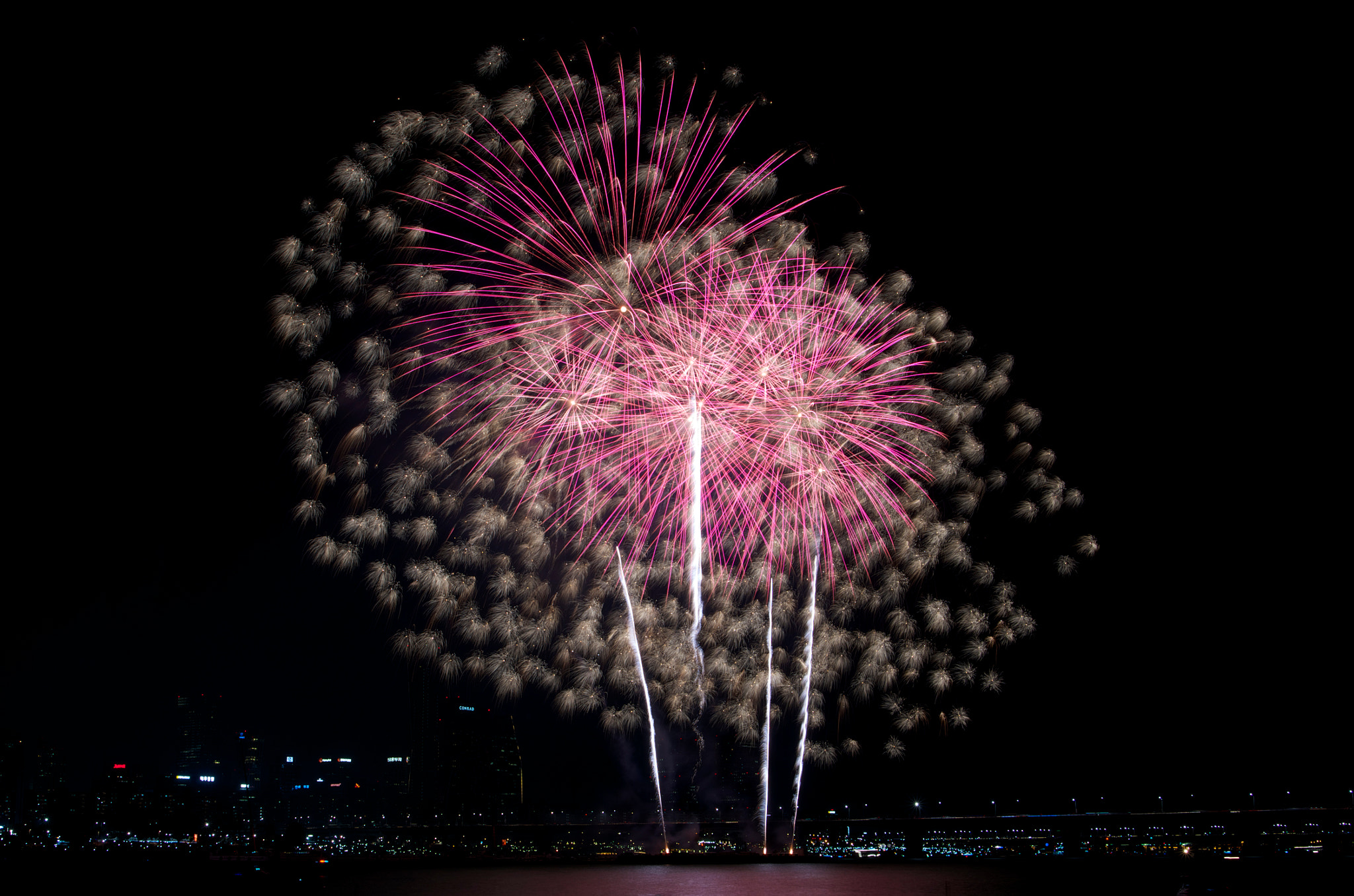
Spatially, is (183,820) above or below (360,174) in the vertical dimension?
below

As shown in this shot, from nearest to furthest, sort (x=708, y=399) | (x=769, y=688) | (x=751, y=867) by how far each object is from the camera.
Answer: (x=708, y=399)
(x=769, y=688)
(x=751, y=867)

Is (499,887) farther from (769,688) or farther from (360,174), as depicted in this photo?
(360,174)

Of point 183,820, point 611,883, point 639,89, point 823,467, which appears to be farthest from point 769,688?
point 183,820

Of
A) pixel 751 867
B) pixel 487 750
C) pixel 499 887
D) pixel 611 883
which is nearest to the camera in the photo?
pixel 611 883

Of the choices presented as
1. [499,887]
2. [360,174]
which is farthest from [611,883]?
[360,174]

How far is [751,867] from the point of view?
72.6 metres

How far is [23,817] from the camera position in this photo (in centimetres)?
11788

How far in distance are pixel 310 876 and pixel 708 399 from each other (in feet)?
179

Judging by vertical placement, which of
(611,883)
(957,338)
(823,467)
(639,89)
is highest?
(639,89)

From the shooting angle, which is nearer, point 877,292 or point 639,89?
point 639,89

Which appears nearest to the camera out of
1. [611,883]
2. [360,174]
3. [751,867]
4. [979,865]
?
[360,174]

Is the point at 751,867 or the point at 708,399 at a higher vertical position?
the point at 708,399

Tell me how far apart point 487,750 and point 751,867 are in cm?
5232

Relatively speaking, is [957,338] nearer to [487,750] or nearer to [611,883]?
[611,883]
